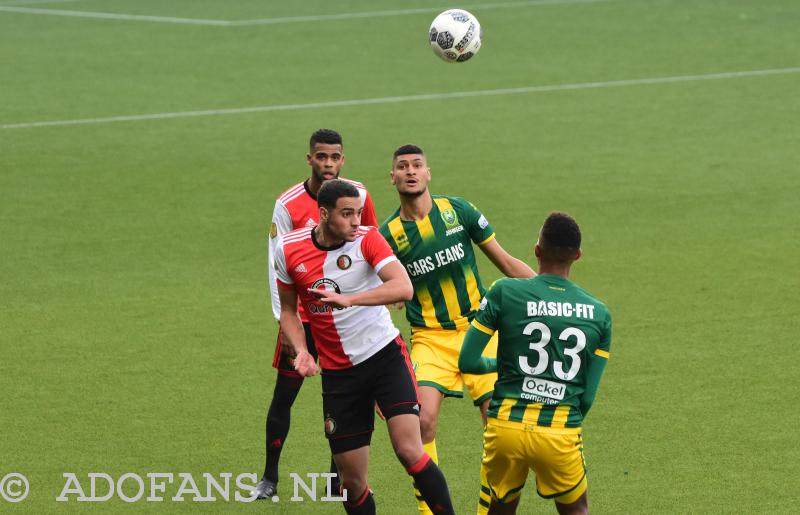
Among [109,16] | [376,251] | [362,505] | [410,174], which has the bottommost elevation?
[362,505]

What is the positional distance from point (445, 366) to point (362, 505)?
3.71 feet

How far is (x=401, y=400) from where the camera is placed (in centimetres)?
670

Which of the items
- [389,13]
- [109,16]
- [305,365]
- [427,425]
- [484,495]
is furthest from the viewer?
[109,16]

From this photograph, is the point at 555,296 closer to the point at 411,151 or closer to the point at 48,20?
the point at 411,151

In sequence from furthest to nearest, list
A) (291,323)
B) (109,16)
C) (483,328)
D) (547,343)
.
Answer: (109,16) < (291,323) < (483,328) < (547,343)

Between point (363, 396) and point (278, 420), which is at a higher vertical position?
point (278, 420)

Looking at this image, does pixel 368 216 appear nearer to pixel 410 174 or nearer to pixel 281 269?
pixel 410 174

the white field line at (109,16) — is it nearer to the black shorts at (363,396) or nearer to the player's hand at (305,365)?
the black shorts at (363,396)

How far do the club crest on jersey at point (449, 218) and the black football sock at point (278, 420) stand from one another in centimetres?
137

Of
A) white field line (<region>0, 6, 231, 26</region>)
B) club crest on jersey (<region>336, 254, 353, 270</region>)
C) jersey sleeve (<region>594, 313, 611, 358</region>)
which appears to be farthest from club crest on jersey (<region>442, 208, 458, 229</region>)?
white field line (<region>0, 6, 231, 26</region>)

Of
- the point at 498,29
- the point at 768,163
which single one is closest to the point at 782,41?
the point at 498,29

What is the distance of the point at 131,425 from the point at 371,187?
6578 millimetres

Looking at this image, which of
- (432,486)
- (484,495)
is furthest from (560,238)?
(432,486)

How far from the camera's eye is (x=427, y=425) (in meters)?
Answer: 7.19
